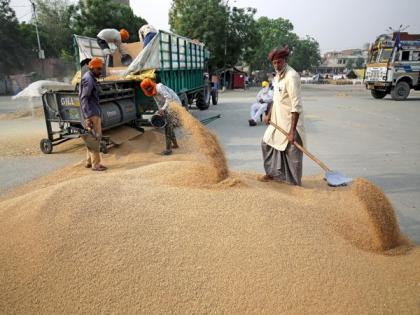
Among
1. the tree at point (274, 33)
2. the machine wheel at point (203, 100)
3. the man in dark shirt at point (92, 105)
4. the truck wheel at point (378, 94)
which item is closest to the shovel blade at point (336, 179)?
the man in dark shirt at point (92, 105)

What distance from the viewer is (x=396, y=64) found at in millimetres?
14711

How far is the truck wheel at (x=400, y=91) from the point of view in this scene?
50.1 ft

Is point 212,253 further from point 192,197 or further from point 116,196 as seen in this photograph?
point 116,196

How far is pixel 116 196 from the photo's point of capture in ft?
8.62

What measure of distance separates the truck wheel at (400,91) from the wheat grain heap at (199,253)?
15.1 metres

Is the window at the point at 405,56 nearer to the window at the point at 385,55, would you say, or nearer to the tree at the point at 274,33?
the window at the point at 385,55

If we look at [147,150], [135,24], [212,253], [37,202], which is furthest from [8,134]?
[135,24]

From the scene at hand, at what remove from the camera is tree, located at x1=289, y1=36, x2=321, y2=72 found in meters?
49.5

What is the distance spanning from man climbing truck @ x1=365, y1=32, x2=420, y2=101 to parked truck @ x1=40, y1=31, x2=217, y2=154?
1037 cm

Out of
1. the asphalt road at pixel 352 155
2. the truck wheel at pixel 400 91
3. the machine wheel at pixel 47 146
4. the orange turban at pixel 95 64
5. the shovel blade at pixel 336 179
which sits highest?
the orange turban at pixel 95 64

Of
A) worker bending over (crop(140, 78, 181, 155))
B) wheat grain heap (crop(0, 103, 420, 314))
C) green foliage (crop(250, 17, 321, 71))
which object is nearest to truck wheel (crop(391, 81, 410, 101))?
worker bending over (crop(140, 78, 181, 155))

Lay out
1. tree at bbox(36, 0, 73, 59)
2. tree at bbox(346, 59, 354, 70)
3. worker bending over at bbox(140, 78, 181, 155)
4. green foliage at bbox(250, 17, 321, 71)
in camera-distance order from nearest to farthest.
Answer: worker bending over at bbox(140, 78, 181, 155) → tree at bbox(36, 0, 73, 59) → green foliage at bbox(250, 17, 321, 71) → tree at bbox(346, 59, 354, 70)

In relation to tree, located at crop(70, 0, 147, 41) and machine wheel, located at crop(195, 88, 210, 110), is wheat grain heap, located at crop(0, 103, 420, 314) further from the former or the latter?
tree, located at crop(70, 0, 147, 41)

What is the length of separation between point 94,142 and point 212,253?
333 centimetres
